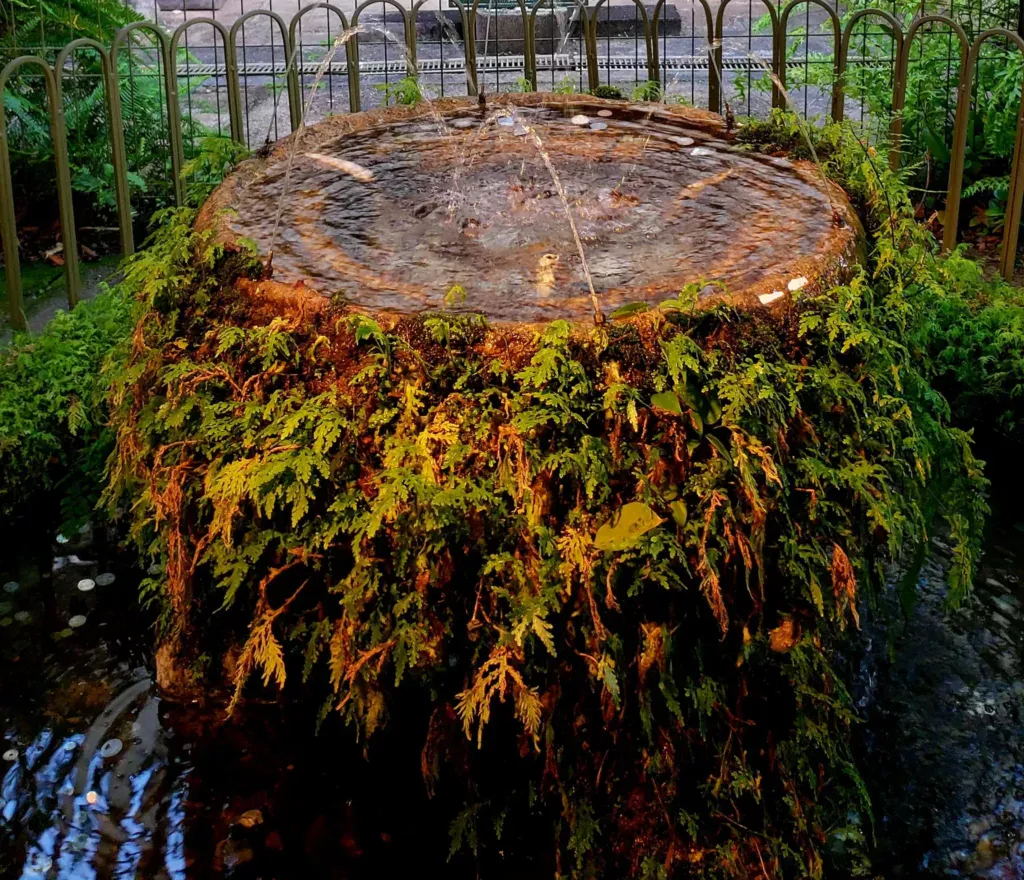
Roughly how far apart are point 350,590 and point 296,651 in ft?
1.82

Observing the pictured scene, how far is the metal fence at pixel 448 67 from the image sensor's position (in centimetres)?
534

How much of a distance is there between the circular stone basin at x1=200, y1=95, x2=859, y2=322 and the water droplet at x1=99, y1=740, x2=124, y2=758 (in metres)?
1.36

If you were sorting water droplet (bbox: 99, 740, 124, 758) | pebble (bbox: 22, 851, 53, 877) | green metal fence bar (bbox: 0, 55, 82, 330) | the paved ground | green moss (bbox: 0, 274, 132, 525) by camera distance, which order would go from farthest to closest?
1. the paved ground
2. green metal fence bar (bbox: 0, 55, 82, 330)
3. green moss (bbox: 0, 274, 132, 525)
4. water droplet (bbox: 99, 740, 124, 758)
5. pebble (bbox: 22, 851, 53, 877)

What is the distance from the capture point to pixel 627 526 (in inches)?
90.8

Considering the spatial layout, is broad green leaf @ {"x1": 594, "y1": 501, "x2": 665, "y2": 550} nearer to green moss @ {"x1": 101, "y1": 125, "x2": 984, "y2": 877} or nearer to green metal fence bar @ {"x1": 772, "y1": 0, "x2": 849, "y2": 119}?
green moss @ {"x1": 101, "y1": 125, "x2": 984, "y2": 877}

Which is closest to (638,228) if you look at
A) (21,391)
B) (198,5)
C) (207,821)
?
(207,821)

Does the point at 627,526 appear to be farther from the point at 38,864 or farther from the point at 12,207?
the point at 12,207

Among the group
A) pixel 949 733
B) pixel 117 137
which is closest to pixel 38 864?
pixel 949 733

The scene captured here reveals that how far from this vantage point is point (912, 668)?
11.1 ft

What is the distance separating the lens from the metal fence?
5336 millimetres

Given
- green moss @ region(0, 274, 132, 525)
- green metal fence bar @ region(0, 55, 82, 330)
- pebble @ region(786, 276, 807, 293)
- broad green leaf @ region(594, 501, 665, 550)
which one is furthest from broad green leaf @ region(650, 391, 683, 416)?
green metal fence bar @ region(0, 55, 82, 330)

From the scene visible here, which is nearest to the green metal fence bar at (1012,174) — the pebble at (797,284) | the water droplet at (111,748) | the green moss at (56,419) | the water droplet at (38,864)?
the pebble at (797,284)

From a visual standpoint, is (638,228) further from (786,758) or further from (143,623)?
(143,623)

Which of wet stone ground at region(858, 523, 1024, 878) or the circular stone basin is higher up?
the circular stone basin
